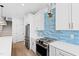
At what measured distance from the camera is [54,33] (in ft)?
6.36

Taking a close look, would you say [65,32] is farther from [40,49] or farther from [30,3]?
[30,3]

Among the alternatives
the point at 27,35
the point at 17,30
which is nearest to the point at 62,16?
the point at 27,35

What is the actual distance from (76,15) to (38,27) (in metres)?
0.65

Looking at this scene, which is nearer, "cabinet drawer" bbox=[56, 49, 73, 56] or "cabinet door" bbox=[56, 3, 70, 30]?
"cabinet drawer" bbox=[56, 49, 73, 56]

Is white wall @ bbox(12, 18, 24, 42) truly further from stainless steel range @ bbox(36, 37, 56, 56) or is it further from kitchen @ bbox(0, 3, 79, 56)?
stainless steel range @ bbox(36, 37, 56, 56)

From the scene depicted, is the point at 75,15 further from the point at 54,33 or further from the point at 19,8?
the point at 19,8

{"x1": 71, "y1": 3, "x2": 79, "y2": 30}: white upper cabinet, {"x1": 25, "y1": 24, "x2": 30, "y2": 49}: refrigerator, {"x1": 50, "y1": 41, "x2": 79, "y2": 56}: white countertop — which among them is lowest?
{"x1": 50, "y1": 41, "x2": 79, "y2": 56}: white countertop

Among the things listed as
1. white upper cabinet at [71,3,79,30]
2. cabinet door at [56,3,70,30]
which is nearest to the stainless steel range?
cabinet door at [56,3,70,30]

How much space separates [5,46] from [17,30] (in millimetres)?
375

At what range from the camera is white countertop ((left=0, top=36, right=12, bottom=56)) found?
6.20 ft

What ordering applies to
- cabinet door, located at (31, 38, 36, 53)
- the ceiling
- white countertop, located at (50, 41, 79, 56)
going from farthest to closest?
1. cabinet door, located at (31, 38, 36, 53)
2. the ceiling
3. white countertop, located at (50, 41, 79, 56)

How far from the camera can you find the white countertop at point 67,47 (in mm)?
1741

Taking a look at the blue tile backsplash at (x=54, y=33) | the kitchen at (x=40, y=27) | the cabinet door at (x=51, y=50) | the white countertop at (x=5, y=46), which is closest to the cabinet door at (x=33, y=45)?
the kitchen at (x=40, y=27)

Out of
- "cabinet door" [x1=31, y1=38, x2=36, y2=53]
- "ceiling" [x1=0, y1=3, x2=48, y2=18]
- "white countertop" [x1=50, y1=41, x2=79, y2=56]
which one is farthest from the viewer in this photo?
"cabinet door" [x1=31, y1=38, x2=36, y2=53]
